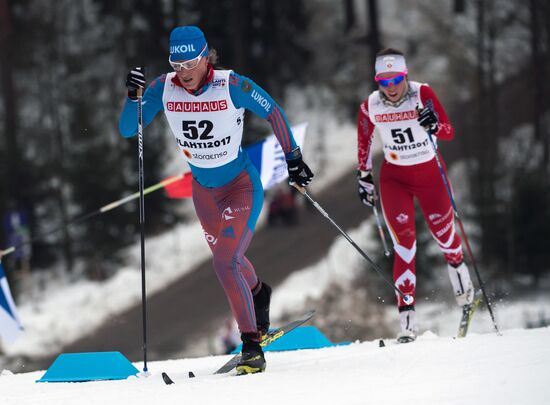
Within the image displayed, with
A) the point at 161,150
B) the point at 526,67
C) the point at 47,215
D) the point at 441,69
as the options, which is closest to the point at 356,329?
the point at 161,150

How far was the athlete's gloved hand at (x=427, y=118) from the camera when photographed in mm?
6723

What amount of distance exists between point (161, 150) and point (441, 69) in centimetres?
1245

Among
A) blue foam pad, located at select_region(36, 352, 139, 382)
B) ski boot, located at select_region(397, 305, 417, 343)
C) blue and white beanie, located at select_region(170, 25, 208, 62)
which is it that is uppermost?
blue and white beanie, located at select_region(170, 25, 208, 62)

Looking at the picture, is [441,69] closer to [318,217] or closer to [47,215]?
[318,217]

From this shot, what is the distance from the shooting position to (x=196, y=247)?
2203 cm

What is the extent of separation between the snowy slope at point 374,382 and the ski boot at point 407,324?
2.55 ft

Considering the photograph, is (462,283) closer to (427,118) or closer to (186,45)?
(427,118)

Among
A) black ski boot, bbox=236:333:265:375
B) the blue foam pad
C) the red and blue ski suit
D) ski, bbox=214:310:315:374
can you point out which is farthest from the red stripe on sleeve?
the blue foam pad

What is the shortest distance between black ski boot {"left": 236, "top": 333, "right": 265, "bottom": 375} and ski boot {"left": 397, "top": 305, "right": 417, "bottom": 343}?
1.69 m

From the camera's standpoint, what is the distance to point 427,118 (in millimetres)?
6715

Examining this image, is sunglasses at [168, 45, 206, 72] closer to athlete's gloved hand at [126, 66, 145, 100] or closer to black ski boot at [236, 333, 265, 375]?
athlete's gloved hand at [126, 66, 145, 100]

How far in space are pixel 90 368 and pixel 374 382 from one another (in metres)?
2.17

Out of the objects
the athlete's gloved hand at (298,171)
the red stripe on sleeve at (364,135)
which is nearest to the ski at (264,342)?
the athlete's gloved hand at (298,171)

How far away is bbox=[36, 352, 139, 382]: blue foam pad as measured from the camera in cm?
587
